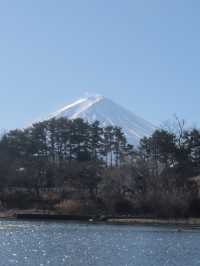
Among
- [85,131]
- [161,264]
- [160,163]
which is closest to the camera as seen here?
[161,264]

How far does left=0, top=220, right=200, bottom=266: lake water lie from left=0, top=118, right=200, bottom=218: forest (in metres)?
10.5

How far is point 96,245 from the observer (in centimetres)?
3903

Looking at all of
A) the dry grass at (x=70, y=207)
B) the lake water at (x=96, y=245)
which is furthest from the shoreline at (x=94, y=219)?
the lake water at (x=96, y=245)

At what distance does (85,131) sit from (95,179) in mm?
11507

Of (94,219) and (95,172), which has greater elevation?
(95,172)

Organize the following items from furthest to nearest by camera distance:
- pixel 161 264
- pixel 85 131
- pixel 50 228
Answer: pixel 85 131
pixel 50 228
pixel 161 264

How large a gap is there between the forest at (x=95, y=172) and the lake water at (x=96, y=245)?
34.4ft

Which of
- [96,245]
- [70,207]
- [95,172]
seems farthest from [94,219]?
Result: [96,245]

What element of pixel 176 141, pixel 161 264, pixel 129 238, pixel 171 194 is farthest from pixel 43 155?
pixel 161 264

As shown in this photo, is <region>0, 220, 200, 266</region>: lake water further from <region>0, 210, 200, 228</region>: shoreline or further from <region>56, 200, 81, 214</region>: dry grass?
<region>56, 200, 81, 214</region>: dry grass

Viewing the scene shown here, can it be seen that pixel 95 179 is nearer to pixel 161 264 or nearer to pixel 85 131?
pixel 85 131

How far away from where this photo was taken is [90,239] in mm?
42531

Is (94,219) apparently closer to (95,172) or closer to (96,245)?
(95,172)

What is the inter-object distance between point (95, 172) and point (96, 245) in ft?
→ 107
